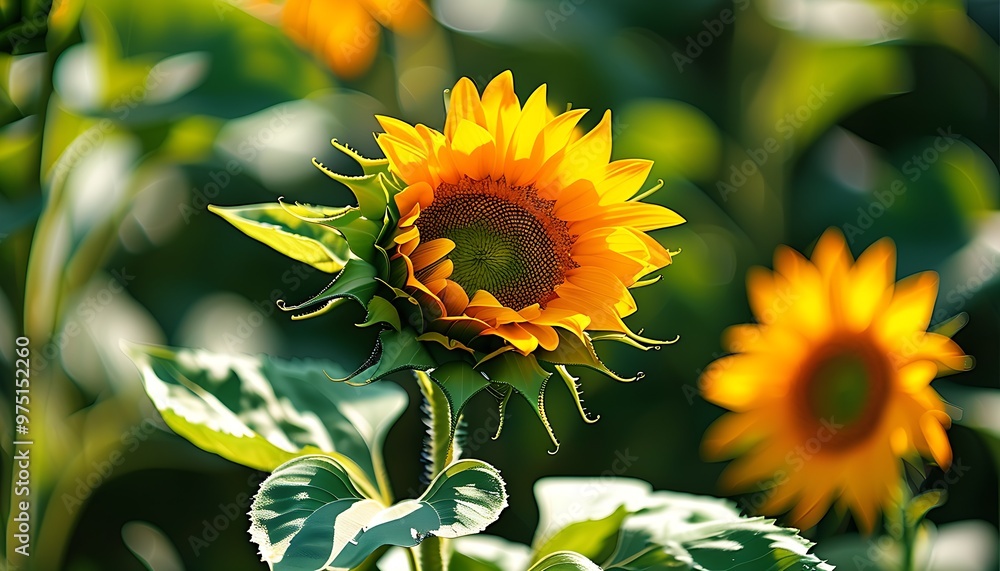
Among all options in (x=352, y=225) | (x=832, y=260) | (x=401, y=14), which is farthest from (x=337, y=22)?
(x=352, y=225)

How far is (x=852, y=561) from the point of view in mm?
854

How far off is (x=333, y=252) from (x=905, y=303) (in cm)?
61

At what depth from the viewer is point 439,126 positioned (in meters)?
1.14

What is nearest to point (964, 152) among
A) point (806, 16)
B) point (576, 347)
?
point (806, 16)

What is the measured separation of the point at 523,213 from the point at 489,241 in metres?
0.03

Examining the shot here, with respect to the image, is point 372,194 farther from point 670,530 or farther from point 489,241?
point 670,530

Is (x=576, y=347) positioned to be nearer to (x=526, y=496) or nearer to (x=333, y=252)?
(x=333, y=252)

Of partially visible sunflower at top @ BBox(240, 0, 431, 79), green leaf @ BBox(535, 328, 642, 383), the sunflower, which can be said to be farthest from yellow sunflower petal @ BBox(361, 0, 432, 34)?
green leaf @ BBox(535, 328, 642, 383)

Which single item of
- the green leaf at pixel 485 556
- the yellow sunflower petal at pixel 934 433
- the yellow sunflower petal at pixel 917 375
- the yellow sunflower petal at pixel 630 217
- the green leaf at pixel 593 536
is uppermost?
the yellow sunflower petal at pixel 630 217

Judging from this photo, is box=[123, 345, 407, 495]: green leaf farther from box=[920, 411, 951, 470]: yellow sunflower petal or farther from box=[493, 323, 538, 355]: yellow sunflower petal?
box=[920, 411, 951, 470]: yellow sunflower petal

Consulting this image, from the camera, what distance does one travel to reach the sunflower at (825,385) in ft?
3.06

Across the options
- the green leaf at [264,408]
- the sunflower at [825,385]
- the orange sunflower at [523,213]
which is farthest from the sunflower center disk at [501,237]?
the sunflower at [825,385]

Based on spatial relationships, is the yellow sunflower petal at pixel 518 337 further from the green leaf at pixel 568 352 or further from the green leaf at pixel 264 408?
the green leaf at pixel 264 408

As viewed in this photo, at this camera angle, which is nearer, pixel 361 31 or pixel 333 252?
pixel 333 252
